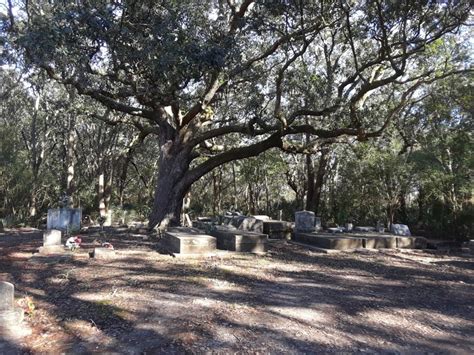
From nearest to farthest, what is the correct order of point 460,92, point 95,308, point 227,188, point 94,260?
point 95,308
point 94,260
point 460,92
point 227,188

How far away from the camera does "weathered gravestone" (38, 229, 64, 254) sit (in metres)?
9.48

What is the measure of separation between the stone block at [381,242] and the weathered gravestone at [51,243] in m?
8.33

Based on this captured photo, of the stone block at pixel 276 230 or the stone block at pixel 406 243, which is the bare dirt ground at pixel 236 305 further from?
the stone block at pixel 276 230

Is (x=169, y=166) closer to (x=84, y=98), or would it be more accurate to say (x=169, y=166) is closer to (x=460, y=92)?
(x=84, y=98)

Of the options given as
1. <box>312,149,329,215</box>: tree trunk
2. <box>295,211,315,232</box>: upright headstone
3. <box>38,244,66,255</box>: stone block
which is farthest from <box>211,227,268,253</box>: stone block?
<box>312,149,329,215</box>: tree trunk

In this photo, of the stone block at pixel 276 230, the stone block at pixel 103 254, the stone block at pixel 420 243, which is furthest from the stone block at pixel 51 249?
the stone block at pixel 420 243

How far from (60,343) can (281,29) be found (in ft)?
33.5

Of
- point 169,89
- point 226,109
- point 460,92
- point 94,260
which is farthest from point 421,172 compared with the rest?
point 94,260

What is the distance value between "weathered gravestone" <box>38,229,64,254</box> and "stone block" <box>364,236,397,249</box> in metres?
8.33

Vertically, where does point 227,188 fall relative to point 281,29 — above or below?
below

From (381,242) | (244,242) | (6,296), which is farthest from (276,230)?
(6,296)

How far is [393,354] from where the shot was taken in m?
4.46

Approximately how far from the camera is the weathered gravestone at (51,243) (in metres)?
9.48

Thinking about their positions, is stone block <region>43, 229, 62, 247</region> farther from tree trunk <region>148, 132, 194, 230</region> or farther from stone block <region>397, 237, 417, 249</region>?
stone block <region>397, 237, 417, 249</region>
